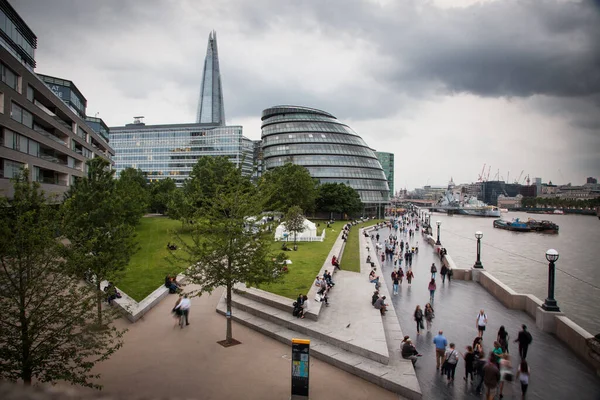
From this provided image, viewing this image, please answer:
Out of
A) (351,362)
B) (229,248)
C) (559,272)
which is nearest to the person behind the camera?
(351,362)

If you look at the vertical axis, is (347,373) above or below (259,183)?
below

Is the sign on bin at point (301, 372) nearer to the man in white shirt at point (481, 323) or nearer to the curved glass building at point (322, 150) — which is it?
the man in white shirt at point (481, 323)

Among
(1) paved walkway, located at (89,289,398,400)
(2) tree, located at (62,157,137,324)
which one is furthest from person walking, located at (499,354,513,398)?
(2) tree, located at (62,157,137,324)

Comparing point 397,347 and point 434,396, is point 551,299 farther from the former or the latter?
point 434,396

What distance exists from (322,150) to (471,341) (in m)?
90.6

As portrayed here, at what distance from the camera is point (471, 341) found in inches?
638

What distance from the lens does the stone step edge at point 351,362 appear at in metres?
11.7

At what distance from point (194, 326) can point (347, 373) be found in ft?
24.9

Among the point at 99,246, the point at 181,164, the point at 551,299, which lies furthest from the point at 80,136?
the point at 181,164

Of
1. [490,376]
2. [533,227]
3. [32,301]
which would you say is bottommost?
[533,227]

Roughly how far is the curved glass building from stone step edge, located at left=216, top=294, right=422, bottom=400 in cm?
8556

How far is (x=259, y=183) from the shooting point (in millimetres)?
16844

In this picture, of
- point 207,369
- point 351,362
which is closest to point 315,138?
point 351,362

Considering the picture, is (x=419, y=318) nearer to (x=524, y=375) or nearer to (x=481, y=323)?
(x=481, y=323)
